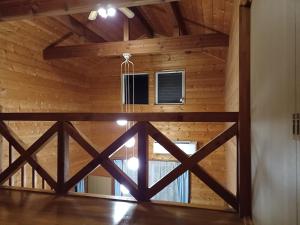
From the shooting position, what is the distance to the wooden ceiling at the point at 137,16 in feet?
9.88

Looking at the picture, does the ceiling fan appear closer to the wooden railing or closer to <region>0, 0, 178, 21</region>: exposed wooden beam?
<region>0, 0, 178, 21</region>: exposed wooden beam

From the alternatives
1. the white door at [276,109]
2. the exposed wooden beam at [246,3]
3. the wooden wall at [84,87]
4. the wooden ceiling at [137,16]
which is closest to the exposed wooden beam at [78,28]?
the wooden ceiling at [137,16]

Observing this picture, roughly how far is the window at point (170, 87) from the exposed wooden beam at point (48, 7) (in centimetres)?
372

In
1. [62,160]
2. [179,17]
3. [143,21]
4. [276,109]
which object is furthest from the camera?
[143,21]

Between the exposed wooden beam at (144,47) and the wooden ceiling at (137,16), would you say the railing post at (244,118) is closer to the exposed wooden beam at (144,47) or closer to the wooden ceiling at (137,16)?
the wooden ceiling at (137,16)

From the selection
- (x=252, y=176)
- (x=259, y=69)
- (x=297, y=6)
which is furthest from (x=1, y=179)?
(x=297, y=6)

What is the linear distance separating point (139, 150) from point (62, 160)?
2.75 feet

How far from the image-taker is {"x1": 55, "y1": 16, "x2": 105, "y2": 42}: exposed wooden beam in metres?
5.05

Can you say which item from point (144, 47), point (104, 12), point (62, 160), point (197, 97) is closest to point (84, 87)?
point (144, 47)

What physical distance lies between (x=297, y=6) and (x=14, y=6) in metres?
3.23

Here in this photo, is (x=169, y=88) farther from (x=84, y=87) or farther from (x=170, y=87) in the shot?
(x=84, y=87)

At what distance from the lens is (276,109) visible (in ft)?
3.80

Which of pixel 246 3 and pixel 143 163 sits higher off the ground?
pixel 246 3

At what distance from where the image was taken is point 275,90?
Answer: 46.1 inches
